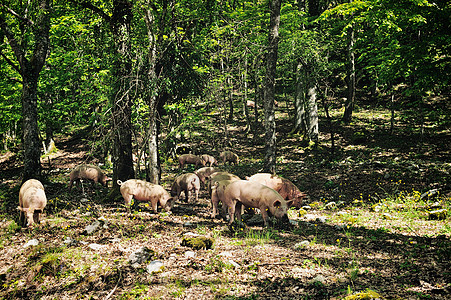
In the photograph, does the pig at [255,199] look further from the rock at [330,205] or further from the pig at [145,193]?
the rock at [330,205]

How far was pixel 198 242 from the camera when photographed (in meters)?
6.03

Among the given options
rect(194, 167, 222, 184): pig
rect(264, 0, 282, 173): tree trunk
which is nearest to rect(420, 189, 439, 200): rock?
rect(264, 0, 282, 173): tree trunk

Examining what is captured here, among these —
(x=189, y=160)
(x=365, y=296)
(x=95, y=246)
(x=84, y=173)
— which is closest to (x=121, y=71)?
(x=84, y=173)

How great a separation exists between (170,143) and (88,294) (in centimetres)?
1709

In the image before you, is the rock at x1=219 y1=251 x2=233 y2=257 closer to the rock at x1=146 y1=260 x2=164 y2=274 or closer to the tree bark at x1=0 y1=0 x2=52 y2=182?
the rock at x1=146 y1=260 x2=164 y2=274

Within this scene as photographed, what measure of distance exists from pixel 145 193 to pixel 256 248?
4.36 meters

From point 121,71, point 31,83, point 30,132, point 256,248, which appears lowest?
point 256,248

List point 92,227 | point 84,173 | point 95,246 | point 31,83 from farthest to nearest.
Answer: point 84,173 < point 31,83 < point 92,227 < point 95,246

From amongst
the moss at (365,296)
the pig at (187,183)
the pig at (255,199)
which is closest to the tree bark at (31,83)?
the pig at (187,183)

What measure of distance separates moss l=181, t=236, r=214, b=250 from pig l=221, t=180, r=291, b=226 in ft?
6.20

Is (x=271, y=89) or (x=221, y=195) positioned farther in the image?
(x=271, y=89)

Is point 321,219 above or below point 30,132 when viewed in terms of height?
below

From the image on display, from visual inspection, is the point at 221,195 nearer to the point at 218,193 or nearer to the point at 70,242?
the point at 218,193

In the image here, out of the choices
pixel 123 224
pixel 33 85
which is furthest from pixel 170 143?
pixel 123 224
